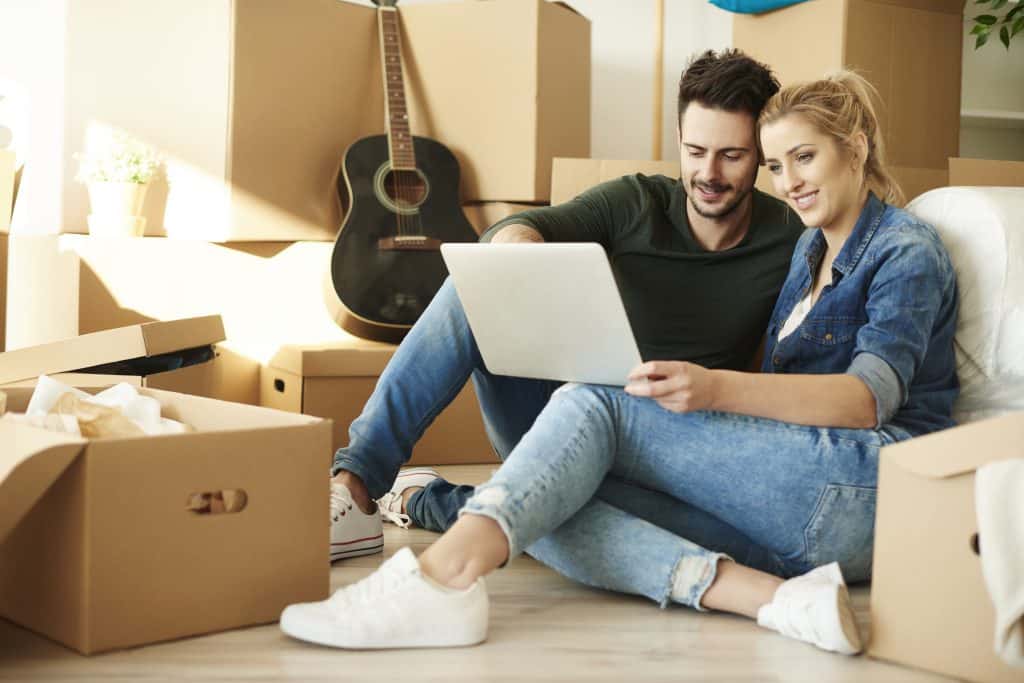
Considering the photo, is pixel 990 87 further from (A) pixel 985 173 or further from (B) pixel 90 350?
(B) pixel 90 350

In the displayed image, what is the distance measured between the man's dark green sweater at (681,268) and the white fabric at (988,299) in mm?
296

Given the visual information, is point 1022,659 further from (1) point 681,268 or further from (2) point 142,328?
(2) point 142,328

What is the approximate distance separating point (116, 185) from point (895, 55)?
1.64 meters

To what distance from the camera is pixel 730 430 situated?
4.34ft

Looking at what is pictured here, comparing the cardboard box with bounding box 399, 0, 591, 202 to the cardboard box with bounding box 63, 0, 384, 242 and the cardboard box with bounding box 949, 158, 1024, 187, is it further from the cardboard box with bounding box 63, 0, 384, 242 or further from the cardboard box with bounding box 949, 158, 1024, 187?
the cardboard box with bounding box 949, 158, 1024, 187

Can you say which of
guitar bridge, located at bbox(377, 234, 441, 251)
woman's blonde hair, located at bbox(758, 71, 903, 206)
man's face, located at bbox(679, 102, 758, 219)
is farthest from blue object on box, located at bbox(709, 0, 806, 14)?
woman's blonde hair, located at bbox(758, 71, 903, 206)

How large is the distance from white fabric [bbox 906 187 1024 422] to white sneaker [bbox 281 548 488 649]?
2.17ft

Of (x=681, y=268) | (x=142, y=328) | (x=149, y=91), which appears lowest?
(x=142, y=328)

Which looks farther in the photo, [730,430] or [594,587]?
[594,587]

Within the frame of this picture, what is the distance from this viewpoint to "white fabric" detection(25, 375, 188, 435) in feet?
4.49

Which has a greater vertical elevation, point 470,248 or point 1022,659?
point 470,248

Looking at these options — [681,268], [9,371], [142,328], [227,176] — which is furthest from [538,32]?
[9,371]

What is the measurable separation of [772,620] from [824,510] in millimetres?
137

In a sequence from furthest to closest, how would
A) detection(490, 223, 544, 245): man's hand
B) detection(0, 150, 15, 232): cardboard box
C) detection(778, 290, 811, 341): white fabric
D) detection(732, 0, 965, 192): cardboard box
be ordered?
detection(732, 0, 965, 192): cardboard box → detection(0, 150, 15, 232): cardboard box → detection(490, 223, 544, 245): man's hand → detection(778, 290, 811, 341): white fabric
